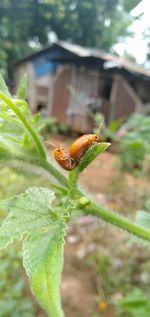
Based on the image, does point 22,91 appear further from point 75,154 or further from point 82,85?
point 82,85

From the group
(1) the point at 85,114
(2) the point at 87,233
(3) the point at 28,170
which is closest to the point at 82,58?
(1) the point at 85,114

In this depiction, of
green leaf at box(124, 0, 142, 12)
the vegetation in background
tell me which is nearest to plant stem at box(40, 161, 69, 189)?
green leaf at box(124, 0, 142, 12)

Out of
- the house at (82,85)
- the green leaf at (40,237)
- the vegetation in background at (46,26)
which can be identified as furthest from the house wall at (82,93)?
the green leaf at (40,237)

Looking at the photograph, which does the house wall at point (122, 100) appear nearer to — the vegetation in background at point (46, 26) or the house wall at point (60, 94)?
the house wall at point (60, 94)

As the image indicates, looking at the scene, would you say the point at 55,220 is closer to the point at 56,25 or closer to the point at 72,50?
the point at 72,50

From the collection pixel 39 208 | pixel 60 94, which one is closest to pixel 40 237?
pixel 39 208

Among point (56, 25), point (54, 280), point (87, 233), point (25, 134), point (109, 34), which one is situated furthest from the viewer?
point (56, 25)
